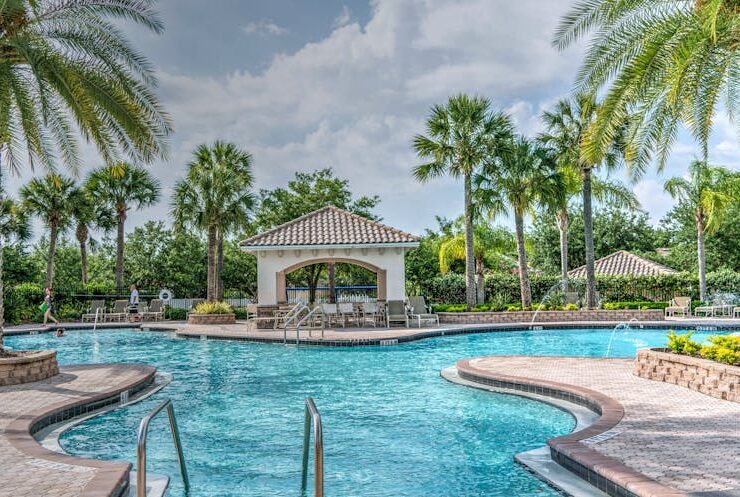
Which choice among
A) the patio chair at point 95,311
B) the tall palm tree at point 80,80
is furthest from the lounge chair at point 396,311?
the patio chair at point 95,311

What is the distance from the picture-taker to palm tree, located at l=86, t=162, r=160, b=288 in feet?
103

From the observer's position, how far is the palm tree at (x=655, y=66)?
9156 millimetres

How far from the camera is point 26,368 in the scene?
10211mm

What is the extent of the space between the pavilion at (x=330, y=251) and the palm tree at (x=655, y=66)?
12758 millimetres

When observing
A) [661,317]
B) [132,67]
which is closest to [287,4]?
[132,67]

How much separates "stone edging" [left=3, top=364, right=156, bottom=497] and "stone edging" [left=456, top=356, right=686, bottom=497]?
13.1 ft

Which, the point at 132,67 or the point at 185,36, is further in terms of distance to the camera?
the point at 185,36

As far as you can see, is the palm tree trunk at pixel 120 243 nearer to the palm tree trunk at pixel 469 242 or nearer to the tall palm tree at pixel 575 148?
the palm tree trunk at pixel 469 242

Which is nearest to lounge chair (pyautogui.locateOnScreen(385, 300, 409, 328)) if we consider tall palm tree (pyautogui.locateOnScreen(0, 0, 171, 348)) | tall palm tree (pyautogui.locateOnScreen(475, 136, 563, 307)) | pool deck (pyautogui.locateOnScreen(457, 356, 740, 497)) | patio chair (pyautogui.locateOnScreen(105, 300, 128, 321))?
tall palm tree (pyautogui.locateOnScreen(475, 136, 563, 307))

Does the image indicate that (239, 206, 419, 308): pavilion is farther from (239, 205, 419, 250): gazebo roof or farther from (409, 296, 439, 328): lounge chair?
(409, 296, 439, 328): lounge chair

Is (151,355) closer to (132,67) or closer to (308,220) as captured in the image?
(132,67)

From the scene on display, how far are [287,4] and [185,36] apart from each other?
3.08 metres

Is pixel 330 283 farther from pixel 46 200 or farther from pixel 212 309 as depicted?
pixel 46 200

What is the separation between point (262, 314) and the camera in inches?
882
